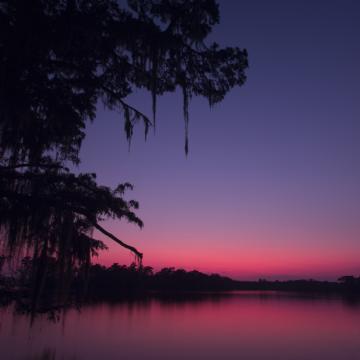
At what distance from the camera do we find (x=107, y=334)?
26141 mm

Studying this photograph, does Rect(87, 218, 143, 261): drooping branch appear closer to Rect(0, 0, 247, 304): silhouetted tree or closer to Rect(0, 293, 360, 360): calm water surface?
Rect(0, 0, 247, 304): silhouetted tree

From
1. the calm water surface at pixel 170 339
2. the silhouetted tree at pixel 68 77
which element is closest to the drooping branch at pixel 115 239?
Answer: the silhouetted tree at pixel 68 77

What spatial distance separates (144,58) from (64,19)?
96cm

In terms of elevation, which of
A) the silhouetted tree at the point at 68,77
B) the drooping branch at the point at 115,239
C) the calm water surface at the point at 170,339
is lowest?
the calm water surface at the point at 170,339

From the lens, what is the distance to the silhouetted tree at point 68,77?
343cm

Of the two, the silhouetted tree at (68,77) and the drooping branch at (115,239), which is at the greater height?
the silhouetted tree at (68,77)

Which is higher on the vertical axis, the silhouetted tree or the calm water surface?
the silhouetted tree

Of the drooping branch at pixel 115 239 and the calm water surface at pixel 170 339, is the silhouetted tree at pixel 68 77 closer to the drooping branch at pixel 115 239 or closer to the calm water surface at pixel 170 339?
the drooping branch at pixel 115 239

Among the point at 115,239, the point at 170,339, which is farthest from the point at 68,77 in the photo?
the point at 170,339

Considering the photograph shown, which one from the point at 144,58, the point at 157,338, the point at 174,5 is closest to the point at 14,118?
the point at 144,58

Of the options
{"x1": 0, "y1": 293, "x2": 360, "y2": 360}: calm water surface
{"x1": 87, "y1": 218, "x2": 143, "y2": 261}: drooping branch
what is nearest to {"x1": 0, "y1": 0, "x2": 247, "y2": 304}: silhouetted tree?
{"x1": 87, "y1": 218, "x2": 143, "y2": 261}: drooping branch

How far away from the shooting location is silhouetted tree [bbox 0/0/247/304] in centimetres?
343

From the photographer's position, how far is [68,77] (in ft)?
15.0

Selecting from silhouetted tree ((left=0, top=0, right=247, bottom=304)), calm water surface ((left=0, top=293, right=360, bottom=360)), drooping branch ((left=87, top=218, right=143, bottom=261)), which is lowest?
calm water surface ((left=0, top=293, right=360, bottom=360))
